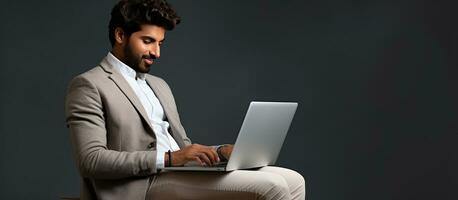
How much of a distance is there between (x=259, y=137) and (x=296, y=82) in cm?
173

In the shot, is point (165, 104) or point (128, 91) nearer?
point (128, 91)

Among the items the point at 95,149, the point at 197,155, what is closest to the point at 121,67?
the point at 95,149

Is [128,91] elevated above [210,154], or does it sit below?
above

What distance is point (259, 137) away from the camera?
2.24 meters

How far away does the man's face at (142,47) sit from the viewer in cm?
247

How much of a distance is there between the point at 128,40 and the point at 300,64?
5.32 feet

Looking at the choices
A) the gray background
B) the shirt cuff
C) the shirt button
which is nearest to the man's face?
the shirt button

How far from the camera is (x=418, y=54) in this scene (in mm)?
3797

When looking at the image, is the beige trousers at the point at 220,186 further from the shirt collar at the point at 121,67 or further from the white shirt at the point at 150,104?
the shirt collar at the point at 121,67

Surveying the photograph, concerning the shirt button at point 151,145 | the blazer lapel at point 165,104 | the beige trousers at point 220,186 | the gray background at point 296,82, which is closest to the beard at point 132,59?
the blazer lapel at point 165,104

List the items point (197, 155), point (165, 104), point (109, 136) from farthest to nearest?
point (165, 104) < point (109, 136) < point (197, 155)

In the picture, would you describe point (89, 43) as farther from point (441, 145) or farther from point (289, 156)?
point (441, 145)

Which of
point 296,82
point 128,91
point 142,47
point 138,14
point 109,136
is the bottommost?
point 296,82

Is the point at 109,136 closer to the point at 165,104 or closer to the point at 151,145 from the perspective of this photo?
the point at 151,145
